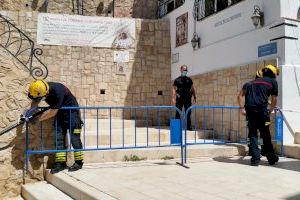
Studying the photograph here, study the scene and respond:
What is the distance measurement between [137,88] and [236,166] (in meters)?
6.31

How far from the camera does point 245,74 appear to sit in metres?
8.99

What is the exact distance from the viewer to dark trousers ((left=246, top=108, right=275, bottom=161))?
6.75 metres

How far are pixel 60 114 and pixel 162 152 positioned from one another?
6.83 ft

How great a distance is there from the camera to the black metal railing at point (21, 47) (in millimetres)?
11234

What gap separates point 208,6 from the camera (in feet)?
35.1

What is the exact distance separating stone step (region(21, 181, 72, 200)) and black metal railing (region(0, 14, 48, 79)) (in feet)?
16.6

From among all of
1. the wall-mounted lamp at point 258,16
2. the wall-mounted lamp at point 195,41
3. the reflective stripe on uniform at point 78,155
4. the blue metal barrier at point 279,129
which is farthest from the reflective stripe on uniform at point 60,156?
the wall-mounted lamp at point 195,41

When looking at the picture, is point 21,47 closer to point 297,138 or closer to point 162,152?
point 162,152

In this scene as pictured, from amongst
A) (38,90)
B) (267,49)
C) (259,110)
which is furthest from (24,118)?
(267,49)

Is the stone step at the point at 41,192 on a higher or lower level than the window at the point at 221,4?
lower

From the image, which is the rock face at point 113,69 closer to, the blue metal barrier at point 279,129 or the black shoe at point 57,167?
the blue metal barrier at point 279,129

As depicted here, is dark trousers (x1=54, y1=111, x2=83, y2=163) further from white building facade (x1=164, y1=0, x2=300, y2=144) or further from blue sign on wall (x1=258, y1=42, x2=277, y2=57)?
blue sign on wall (x1=258, y1=42, x2=277, y2=57)

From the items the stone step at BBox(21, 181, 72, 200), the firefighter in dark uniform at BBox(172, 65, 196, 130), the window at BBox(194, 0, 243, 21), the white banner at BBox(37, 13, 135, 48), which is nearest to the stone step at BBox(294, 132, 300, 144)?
the firefighter in dark uniform at BBox(172, 65, 196, 130)

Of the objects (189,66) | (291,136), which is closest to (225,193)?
(291,136)
